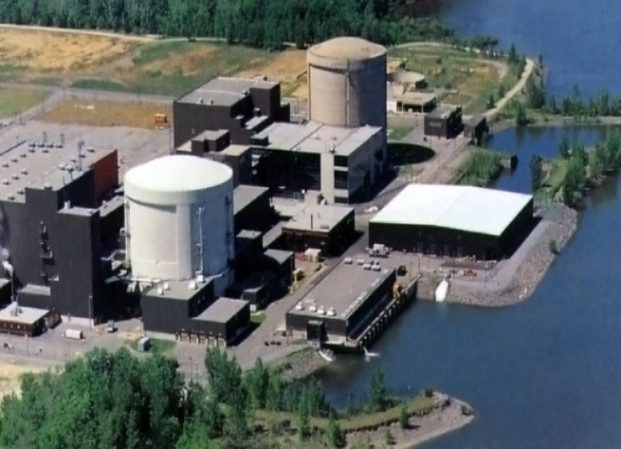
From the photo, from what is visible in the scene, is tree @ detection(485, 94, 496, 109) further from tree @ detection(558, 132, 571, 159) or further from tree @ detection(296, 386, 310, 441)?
tree @ detection(296, 386, 310, 441)

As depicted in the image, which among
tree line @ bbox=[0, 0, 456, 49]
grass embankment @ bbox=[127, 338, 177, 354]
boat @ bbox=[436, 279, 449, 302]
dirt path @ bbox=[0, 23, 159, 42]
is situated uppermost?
tree line @ bbox=[0, 0, 456, 49]

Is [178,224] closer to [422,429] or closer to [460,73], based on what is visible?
[422,429]

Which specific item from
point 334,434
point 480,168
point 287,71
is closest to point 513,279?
point 480,168

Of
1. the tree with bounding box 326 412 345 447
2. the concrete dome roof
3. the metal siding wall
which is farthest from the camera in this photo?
the concrete dome roof

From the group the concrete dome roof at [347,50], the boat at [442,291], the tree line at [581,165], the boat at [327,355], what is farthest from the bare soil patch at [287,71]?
the boat at [327,355]

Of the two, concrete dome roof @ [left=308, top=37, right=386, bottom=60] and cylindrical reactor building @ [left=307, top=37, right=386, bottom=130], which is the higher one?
concrete dome roof @ [left=308, top=37, right=386, bottom=60]

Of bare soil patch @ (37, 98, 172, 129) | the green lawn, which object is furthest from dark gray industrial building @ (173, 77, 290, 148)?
bare soil patch @ (37, 98, 172, 129)
